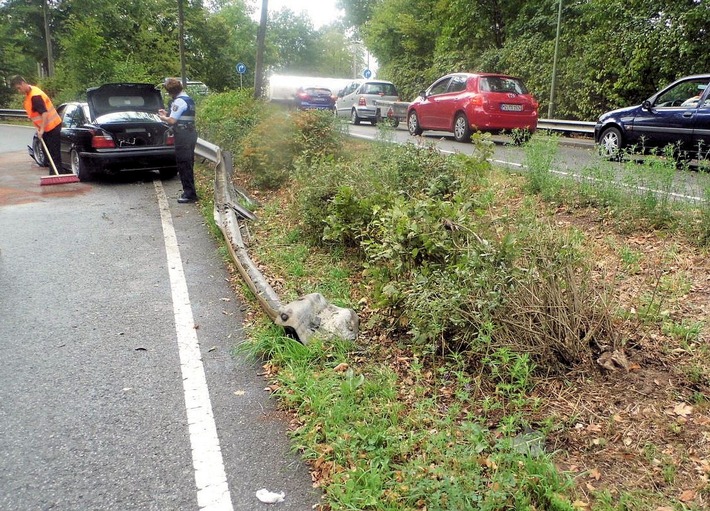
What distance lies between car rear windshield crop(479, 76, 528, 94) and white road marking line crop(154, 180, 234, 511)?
11.8 meters

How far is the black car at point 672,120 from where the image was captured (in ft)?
35.7

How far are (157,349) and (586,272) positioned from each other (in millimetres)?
3094

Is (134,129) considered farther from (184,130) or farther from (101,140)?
(184,130)

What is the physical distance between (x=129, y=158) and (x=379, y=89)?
54.3 ft

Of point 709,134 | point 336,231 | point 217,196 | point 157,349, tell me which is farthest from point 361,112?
Result: point 157,349

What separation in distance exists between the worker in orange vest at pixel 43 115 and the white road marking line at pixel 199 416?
7.05 meters

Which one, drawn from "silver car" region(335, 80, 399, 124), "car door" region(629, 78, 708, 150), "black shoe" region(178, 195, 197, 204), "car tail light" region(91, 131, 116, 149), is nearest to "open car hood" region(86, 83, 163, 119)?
"car tail light" region(91, 131, 116, 149)

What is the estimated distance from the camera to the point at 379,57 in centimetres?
3788

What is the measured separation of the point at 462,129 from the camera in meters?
16.0

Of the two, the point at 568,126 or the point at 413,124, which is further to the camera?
the point at 568,126

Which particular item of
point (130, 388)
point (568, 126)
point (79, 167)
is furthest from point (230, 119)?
point (568, 126)

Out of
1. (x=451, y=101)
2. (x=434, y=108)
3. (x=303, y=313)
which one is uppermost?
(x=451, y=101)

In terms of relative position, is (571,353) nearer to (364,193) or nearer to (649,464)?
(649,464)

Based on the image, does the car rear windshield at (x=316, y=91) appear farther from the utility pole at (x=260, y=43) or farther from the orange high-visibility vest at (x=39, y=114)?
the orange high-visibility vest at (x=39, y=114)
